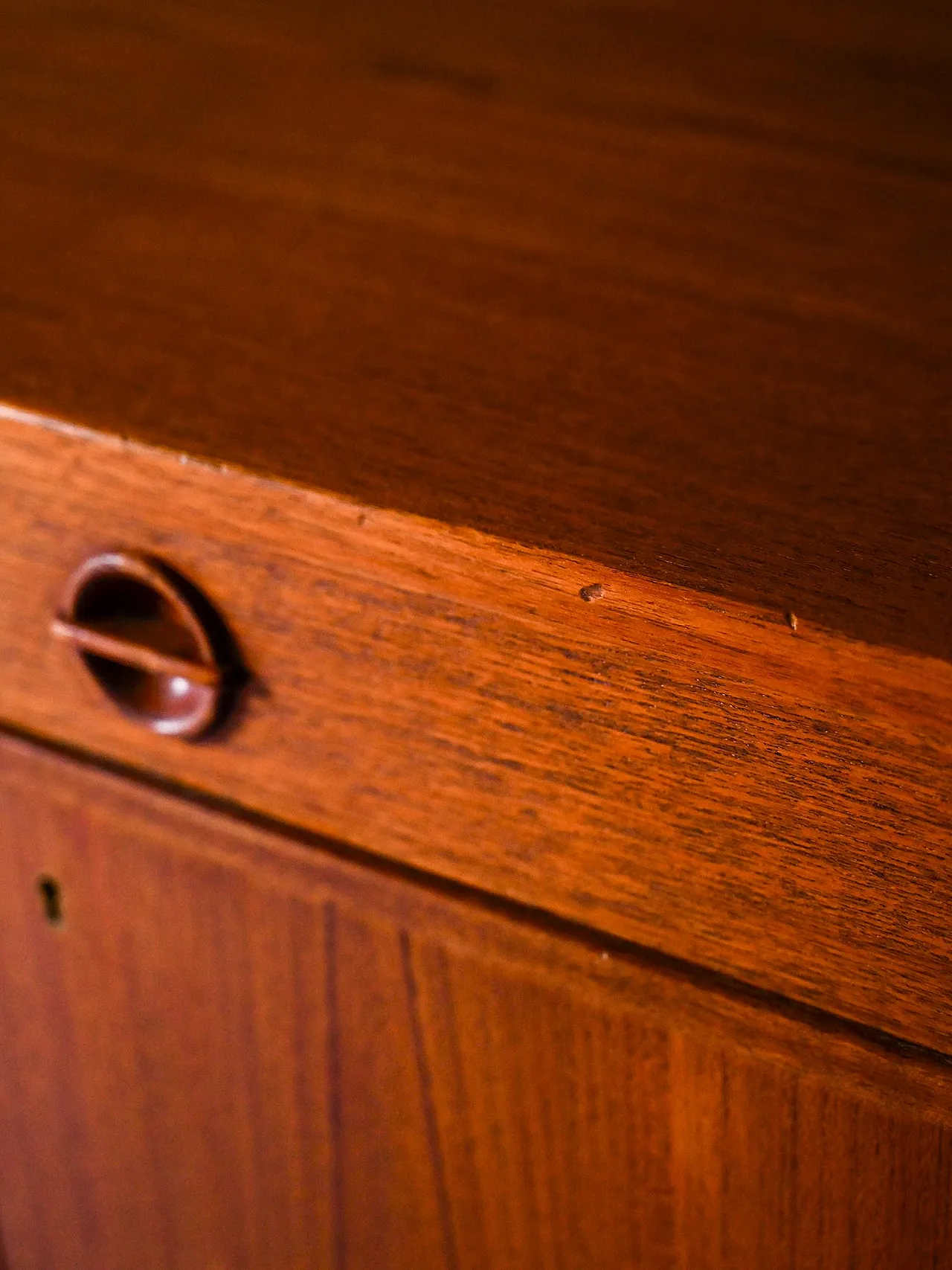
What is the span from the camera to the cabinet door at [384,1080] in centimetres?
25

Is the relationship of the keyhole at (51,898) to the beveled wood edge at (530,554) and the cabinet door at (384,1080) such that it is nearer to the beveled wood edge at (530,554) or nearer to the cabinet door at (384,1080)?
the cabinet door at (384,1080)

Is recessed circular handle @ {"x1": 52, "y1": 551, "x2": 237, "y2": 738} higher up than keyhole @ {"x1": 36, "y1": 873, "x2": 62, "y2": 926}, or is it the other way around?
recessed circular handle @ {"x1": 52, "y1": 551, "x2": 237, "y2": 738}

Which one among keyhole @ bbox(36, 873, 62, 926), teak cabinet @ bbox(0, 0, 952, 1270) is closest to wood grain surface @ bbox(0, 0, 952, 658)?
teak cabinet @ bbox(0, 0, 952, 1270)

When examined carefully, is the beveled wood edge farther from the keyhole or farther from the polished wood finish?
the keyhole

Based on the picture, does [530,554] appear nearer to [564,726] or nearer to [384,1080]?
[564,726]

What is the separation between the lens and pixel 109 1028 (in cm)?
35

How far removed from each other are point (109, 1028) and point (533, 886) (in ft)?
0.55

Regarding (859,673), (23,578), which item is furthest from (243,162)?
(859,673)

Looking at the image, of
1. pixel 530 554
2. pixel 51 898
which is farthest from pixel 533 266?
pixel 51 898

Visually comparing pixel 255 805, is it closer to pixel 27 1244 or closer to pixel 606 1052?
pixel 606 1052

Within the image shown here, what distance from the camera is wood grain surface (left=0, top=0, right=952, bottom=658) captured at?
23cm

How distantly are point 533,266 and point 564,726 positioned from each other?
0.13 m

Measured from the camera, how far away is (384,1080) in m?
0.31

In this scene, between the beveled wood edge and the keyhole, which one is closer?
the beveled wood edge
